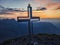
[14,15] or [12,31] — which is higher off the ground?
[14,15]

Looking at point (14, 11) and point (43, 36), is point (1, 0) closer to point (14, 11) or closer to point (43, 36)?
point (14, 11)

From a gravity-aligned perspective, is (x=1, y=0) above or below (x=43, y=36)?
above

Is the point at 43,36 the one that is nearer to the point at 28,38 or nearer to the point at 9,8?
the point at 28,38

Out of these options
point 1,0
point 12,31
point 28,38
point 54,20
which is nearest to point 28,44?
point 28,38

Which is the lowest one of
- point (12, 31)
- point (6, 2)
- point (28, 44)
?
point (28, 44)

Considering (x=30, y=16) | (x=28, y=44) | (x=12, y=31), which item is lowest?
(x=28, y=44)

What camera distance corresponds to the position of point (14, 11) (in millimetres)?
3156

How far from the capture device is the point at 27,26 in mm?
3145

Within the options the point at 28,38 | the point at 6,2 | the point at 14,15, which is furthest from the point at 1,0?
the point at 28,38

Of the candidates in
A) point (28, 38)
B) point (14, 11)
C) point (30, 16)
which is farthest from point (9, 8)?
point (28, 38)

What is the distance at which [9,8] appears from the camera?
124 inches

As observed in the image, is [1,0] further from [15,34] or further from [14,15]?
[15,34]

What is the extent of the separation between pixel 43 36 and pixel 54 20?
0.30 metres

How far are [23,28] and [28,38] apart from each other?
0.17m
